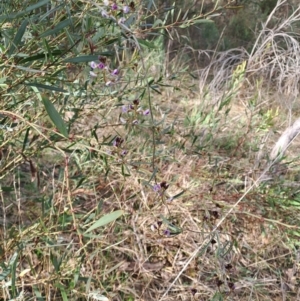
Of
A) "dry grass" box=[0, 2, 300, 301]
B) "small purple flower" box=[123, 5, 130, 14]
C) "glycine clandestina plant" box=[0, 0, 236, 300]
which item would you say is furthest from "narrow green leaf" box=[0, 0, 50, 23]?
"dry grass" box=[0, 2, 300, 301]

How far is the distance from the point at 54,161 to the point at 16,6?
1.15 metres

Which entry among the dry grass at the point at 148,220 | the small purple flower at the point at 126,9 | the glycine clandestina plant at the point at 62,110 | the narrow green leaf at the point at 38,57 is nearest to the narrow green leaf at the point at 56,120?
the glycine clandestina plant at the point at 62,110

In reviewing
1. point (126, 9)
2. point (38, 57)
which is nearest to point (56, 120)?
point (38, 57)

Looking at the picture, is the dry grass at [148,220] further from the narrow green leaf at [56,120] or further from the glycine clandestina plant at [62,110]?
the narrow green leaf at [56,120]

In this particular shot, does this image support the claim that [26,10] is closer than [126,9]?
Yes

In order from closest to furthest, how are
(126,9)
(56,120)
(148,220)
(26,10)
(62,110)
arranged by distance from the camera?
(56,120), (26,10), (126,9), (62,110), (148,220)

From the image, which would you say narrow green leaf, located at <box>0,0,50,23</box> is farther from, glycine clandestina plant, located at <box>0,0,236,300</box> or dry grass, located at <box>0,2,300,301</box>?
dry grass, located at <box>0,2,300,301</box>

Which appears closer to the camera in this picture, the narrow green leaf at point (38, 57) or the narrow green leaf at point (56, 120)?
the narrow green leaf at point (56, 120)

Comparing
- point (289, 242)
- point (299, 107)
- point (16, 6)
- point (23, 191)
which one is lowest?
point (299, 107)

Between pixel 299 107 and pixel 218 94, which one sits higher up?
pixel 218 94

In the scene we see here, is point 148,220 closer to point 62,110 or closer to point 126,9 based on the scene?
point 62,110

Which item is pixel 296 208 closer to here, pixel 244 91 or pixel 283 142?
pixel 283 142

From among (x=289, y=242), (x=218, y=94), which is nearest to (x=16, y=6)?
(x=289, y=242)

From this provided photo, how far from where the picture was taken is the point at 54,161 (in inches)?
85.8
